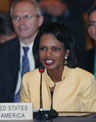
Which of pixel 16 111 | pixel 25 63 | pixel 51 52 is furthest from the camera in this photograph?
pixel 25 63

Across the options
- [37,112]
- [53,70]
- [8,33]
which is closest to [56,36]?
[53,70]

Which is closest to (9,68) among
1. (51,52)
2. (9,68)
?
(9,68)

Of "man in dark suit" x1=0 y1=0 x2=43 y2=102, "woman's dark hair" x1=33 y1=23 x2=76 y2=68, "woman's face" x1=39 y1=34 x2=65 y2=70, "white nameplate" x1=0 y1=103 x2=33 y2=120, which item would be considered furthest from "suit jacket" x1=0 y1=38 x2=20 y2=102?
"white nameplate" x1=0 y1=103 x2=33 y2=120

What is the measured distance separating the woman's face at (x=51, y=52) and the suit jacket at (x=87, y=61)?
88 centimetres

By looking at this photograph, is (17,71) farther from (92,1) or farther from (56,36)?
(92,1)

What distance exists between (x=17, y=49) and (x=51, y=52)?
1003 mm

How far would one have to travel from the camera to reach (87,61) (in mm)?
3871

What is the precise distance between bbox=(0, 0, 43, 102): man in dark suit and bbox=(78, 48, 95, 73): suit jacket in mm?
534

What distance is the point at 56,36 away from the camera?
9.70 ft

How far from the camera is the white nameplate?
2.25m

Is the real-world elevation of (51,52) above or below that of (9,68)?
above

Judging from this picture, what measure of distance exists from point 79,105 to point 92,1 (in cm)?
287

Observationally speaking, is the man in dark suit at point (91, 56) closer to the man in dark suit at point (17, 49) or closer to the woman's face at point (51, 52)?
the man in dark suit at point (17, 49)

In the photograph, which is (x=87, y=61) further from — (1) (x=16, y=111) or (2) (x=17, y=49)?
(1) (x=16, y=111)
